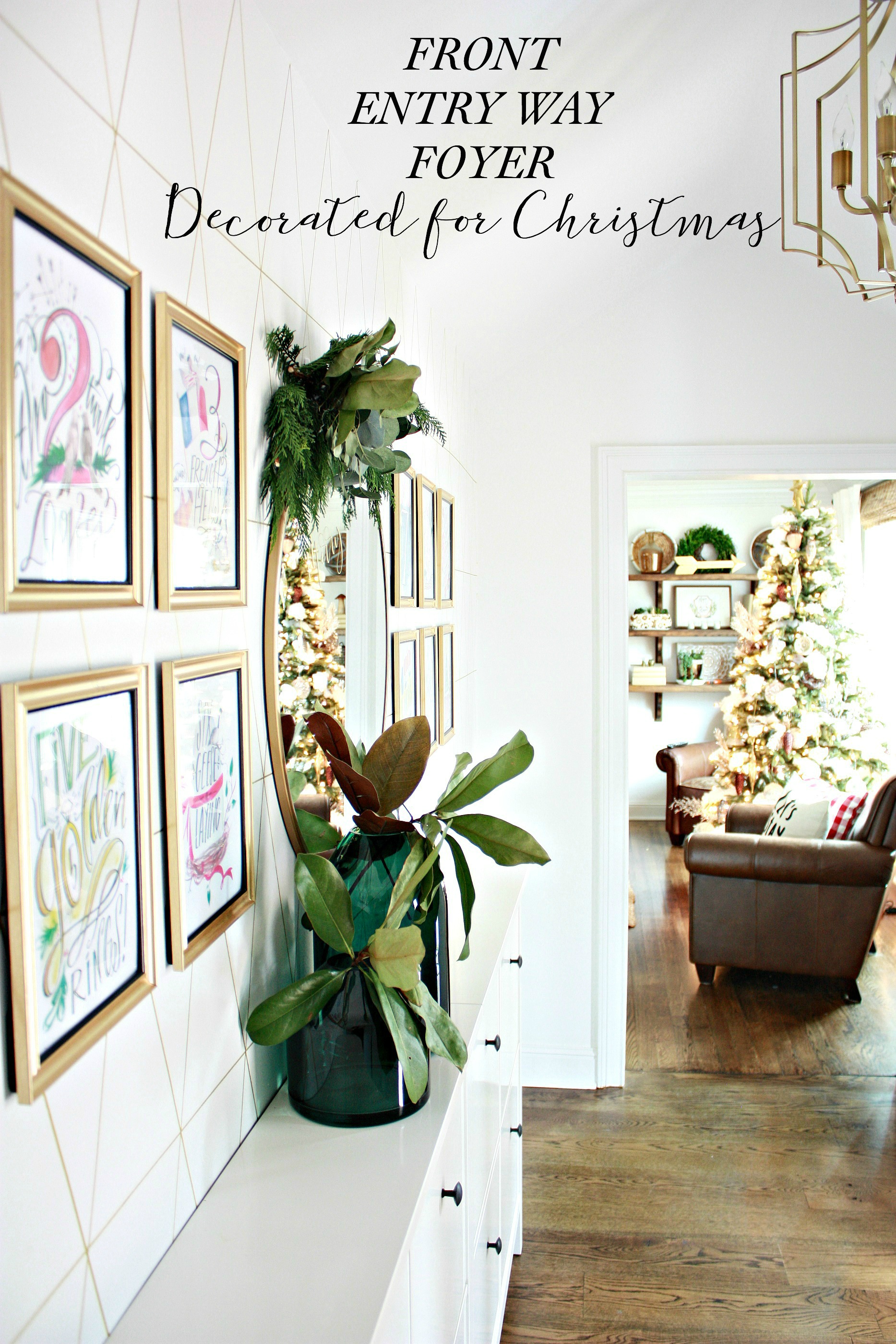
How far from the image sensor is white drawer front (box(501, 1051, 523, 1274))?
204cm

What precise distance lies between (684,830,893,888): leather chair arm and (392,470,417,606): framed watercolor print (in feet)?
8.51

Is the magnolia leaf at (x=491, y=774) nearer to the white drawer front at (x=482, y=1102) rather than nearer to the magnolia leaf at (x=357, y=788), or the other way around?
the magnolia leaf at (x=357, y=788)

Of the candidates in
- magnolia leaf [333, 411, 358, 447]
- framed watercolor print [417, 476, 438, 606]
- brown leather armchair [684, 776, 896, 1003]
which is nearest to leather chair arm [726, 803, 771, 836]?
brown leather armchair [684, 776, 896, 1003]

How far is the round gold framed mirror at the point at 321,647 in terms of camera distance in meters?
1.25

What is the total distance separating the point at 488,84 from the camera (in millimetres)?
1658

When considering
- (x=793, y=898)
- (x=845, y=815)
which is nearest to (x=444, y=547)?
(x=793, y=898)

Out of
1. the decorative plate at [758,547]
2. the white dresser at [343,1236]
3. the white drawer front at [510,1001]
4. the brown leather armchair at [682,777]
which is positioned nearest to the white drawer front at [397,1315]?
the white dresser at [343,1236]

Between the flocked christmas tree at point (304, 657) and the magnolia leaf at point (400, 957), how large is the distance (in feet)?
1.03

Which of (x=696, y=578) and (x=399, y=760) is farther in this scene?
(x=696, y=578)

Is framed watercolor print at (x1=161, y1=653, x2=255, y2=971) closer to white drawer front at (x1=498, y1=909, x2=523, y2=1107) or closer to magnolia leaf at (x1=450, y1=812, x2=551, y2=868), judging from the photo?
magnolia leaf at (x1=450, y1=812, x2=551, y2=868)

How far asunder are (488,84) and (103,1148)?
169cm

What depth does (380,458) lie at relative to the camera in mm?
1358

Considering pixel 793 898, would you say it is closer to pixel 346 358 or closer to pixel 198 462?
pixel 346 358

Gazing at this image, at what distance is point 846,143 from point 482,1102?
169cm
